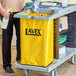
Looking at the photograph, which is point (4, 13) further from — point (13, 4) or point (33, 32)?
point (33, 32)

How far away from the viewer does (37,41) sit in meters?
2.74

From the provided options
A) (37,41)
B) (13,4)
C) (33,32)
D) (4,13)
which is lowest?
(37,41)


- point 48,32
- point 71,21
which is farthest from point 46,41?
point 71,21

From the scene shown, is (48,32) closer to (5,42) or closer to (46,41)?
(46,41)

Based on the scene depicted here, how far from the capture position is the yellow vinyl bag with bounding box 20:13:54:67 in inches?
106

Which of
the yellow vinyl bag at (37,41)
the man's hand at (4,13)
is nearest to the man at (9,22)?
the man's hand at (4,13)

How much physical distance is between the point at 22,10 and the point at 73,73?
3.55 ft

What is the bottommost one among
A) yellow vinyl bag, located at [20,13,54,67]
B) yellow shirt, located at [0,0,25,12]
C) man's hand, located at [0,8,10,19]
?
yellow vinyl bag, located at [20,13,54,67]

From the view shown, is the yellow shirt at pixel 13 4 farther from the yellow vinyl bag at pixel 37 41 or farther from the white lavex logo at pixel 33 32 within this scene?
the white lavex logo at pixel 33 32

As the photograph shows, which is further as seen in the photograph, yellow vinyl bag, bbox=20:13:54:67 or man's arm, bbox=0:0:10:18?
Answer: man's arm, bbox=0:0:10:18

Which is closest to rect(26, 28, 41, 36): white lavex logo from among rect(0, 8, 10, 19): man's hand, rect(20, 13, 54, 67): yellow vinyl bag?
rect(20, 13, 54, 67): yellow vinyl bag

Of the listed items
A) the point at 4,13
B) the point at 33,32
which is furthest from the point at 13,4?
the point at 33,32

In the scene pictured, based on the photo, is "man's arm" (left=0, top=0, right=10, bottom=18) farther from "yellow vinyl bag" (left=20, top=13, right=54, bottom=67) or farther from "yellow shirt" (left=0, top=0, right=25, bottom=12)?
"yellow vinyl bag" (left=20, top=13, right=54, bottom=67)

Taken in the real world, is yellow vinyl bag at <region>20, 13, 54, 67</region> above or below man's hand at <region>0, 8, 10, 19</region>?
below
